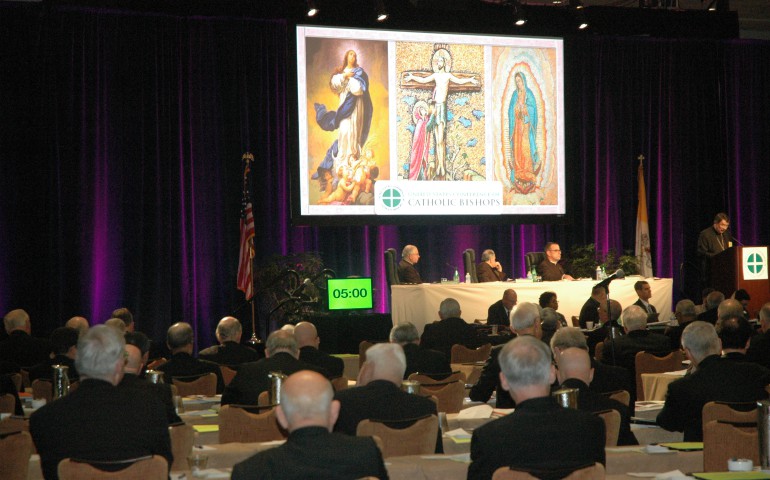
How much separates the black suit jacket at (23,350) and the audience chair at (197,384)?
235 centimetres

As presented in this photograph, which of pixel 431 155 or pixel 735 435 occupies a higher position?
pixel 431 155

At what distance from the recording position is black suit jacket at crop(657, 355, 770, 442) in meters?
5.18

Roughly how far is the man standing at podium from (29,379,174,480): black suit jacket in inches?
475

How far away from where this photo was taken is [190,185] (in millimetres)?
14172

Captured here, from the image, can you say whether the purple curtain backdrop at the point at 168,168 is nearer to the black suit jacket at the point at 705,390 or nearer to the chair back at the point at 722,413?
the black suit jacket at the point at 705,390

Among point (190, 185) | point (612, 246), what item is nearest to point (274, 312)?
point (190, 185)

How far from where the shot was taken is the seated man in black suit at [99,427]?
12.1ft

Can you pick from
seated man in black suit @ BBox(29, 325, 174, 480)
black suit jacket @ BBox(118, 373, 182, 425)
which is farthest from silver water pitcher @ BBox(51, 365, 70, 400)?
seated man in black suit @ BBox(29, 325, 174, 480)

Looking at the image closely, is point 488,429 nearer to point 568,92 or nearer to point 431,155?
point 431,155

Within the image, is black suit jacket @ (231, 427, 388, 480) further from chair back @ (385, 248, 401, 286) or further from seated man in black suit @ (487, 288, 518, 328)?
chair back @ (385, 248, 401, 286)

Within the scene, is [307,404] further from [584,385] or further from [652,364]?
[652,364]

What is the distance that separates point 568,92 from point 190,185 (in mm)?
5550

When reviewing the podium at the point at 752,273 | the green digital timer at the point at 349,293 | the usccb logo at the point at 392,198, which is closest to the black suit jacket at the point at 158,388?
the green digital timer at the point at 349,293

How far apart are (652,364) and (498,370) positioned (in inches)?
97.6
